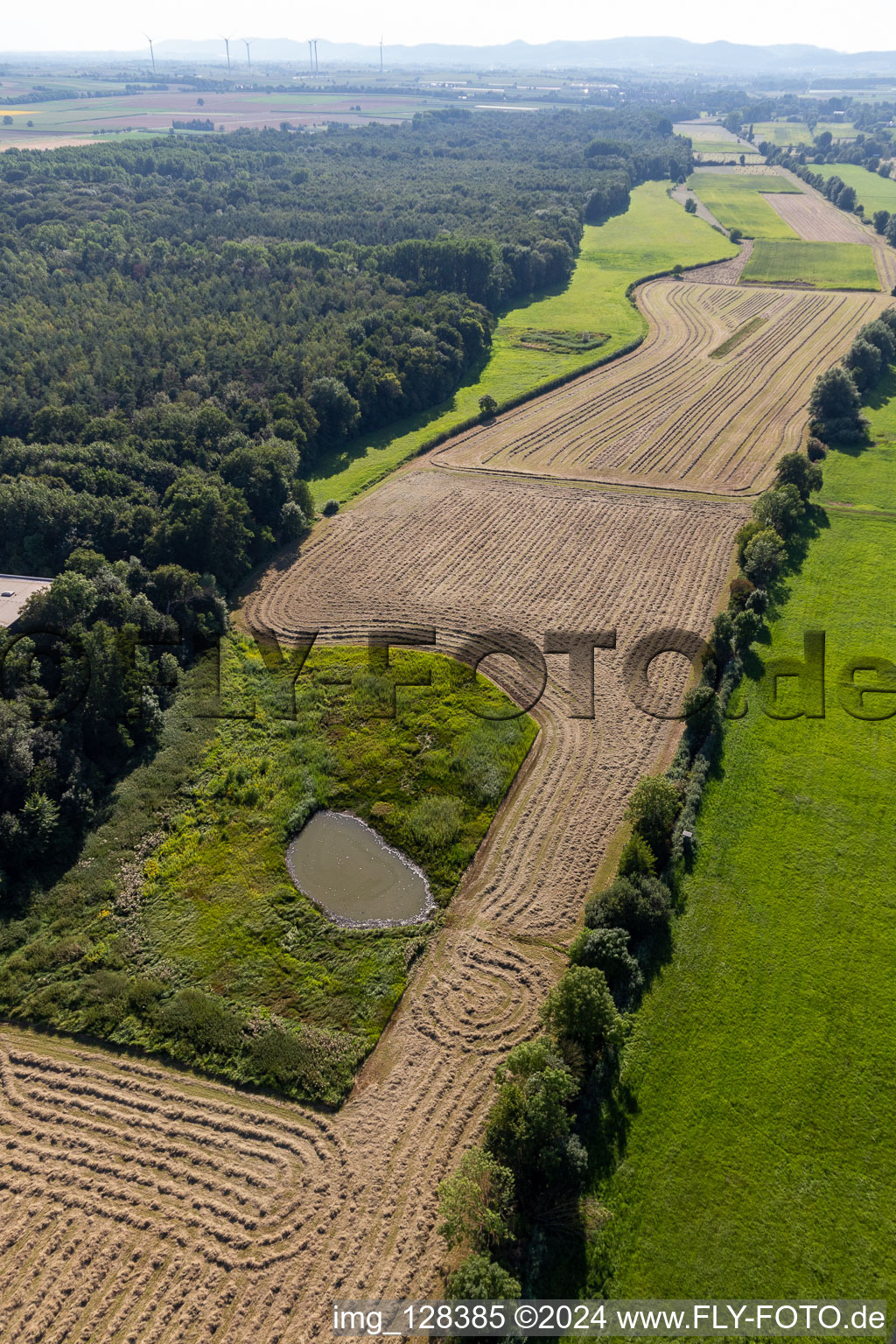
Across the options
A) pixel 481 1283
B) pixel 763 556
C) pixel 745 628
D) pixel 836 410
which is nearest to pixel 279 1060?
pixel 481 1283

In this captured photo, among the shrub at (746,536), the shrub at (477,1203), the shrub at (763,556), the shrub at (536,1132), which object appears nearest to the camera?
the shrub at (477,1203)

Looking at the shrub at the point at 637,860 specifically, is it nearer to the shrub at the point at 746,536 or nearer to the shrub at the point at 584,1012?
the shrub at the point at 584,1012

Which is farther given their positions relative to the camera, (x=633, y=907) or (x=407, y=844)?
(x=407, y=844)

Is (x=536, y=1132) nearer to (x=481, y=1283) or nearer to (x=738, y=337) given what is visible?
(x=481, y=1283)

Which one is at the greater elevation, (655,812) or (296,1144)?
(655,812)

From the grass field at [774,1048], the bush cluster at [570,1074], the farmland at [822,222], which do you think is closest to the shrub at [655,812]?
the bush cluster at [570,1074]

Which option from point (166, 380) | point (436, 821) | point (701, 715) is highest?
point (166, 380)

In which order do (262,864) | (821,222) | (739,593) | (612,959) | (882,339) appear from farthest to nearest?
(821,222) → (882,339) → (739,593) → (262,864) → (612,959)

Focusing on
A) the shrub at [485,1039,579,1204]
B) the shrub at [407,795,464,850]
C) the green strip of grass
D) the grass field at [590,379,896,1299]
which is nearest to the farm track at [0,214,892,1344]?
the shrub at [407,795,464,850]
